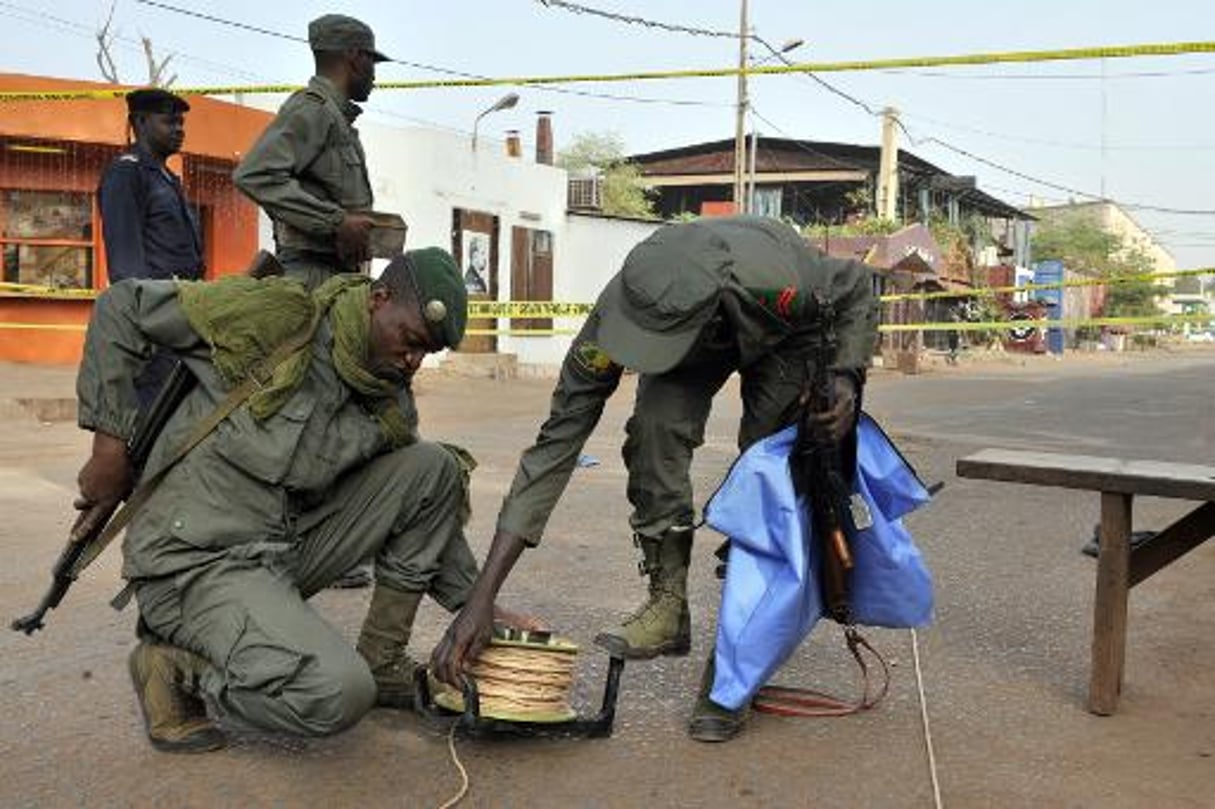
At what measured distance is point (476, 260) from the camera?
811 inches

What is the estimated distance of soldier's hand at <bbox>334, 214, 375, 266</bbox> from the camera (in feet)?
12.9

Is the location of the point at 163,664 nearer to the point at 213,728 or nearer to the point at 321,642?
the point at 213,728

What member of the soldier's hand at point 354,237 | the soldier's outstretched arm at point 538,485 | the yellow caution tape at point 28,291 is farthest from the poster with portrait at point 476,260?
the soldier's outstretched arm at point 538,485

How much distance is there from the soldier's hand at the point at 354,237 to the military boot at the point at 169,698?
1595 millimetres

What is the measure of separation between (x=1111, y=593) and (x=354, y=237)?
8.05 feet

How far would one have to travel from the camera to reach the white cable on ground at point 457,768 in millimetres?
2523

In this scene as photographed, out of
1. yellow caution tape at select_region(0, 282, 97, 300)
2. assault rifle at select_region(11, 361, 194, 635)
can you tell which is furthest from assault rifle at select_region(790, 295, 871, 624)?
yellow caution tape at select_region(0, 282, 97, 300)

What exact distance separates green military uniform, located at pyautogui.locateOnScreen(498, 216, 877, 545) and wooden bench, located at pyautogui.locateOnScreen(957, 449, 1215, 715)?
20.5 inches

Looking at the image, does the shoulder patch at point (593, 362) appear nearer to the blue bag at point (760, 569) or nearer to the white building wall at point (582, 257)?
the blue bag at point (760, 569)

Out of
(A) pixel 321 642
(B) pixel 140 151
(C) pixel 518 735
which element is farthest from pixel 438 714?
(B) pixel 140 151

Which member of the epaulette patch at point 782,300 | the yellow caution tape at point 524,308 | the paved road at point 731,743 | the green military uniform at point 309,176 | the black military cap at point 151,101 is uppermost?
the black military cap at point 151,101

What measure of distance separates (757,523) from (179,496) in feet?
4.24

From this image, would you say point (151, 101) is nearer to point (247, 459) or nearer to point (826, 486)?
point (247, 459)

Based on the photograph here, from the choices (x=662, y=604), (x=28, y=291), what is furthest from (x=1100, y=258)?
(x=662, y=604)
